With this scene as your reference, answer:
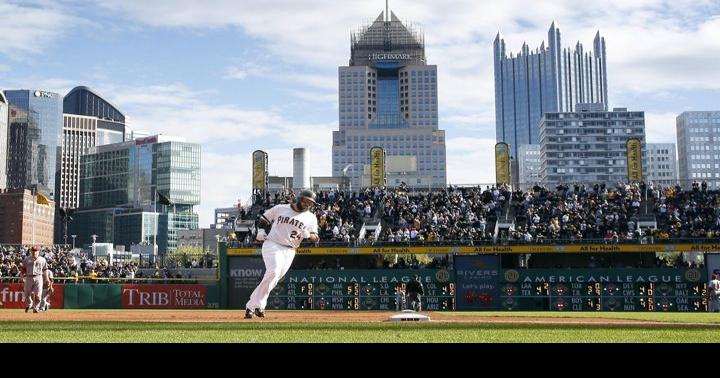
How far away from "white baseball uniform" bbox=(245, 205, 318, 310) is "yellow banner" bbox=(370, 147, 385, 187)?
146 ft

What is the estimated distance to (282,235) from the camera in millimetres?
17219

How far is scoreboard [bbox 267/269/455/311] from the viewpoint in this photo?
142ft

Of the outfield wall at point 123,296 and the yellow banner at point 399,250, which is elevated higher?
the yellow banner at point 399,250

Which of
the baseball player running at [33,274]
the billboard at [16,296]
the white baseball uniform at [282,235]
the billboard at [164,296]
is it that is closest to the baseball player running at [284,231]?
the white baseball uniform at [282,235]

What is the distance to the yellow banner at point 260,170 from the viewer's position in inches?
2324

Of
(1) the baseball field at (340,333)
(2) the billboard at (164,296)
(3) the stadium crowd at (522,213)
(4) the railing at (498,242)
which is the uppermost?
(3) the stadium crowd at (522,213)

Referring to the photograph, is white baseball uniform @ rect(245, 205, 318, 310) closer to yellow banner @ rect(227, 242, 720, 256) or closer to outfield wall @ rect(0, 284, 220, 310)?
yellow banner @ rect(227, 242, 720, 256)

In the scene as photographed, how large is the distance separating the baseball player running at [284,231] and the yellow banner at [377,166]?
44.4m

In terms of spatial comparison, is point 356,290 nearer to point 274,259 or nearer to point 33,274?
point 33,274

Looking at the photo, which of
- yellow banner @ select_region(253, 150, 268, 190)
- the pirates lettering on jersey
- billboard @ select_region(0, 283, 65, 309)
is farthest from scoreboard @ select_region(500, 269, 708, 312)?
the pirates lettering on jersey

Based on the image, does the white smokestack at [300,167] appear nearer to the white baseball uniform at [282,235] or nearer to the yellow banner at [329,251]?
the yellow banner at [329,251]
